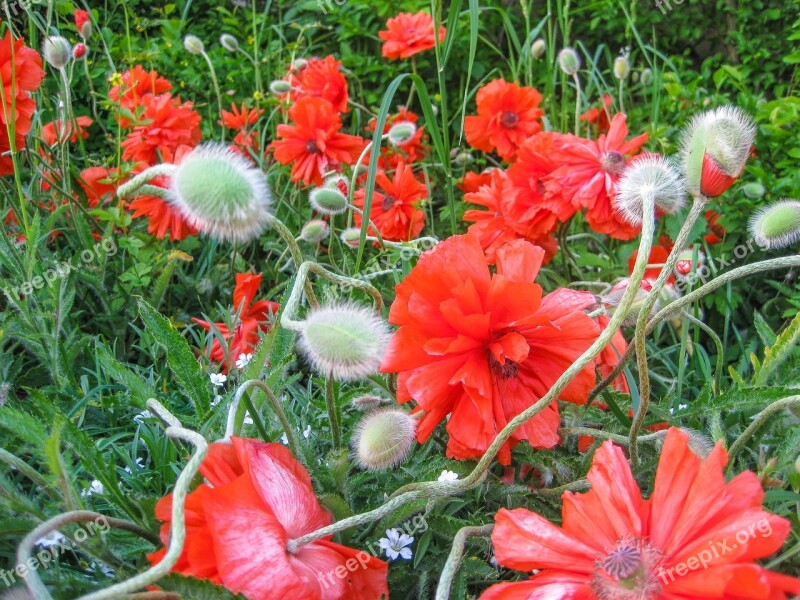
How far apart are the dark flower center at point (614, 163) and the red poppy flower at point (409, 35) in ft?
3.79

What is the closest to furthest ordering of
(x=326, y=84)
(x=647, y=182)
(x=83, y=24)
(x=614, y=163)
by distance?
(x=647, y=182) < (x=614, y=163) < (x=83, y=24) < (x=326, y=84)

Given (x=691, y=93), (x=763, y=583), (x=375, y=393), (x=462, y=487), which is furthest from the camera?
(x=691, y=93)

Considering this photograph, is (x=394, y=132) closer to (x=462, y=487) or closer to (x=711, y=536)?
(x=462, y=487)

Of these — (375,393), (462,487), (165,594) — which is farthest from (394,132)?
(165,594)

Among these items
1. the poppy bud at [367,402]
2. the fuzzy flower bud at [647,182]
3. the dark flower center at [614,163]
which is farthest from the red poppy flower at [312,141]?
the fuzzy flower bud at [647,182]

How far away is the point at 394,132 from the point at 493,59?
1869mm

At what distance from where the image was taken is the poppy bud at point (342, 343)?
0.82m

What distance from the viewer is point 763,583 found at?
0.60 metres

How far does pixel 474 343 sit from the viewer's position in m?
0.95

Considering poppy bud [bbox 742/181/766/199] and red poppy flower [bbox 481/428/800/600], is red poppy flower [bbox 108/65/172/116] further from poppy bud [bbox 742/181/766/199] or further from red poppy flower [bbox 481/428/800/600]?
red poppy flower [bbox 481/428/800/600]

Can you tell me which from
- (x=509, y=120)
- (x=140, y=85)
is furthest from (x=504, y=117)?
(x=140, y=85)

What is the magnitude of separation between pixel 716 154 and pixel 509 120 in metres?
1.44

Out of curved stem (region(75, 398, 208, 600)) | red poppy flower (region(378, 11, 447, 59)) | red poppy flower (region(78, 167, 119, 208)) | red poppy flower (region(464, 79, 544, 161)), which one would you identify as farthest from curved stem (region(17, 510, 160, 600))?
red poppy flower (region(378, 11, 447, 59))

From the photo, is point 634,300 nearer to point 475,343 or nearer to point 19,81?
point 475,343
